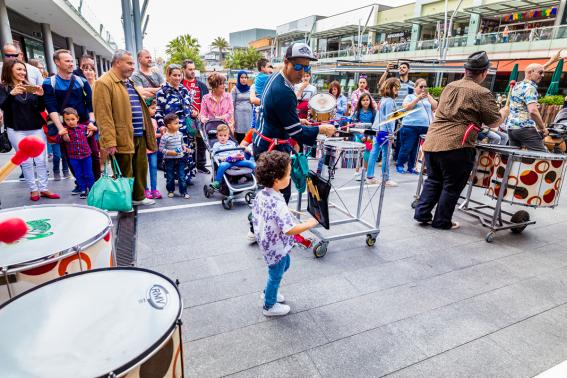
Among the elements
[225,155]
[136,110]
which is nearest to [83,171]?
[136,110]

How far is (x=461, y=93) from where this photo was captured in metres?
3.87

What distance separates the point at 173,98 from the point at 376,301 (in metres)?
4.20

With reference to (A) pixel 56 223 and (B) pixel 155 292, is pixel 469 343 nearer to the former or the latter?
(B) pixel 155 292

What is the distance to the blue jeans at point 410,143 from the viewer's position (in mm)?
6805

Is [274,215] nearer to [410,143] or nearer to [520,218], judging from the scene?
[520,218]

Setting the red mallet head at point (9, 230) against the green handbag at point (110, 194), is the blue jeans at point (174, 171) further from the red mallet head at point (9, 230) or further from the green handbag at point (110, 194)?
the red mallet head at point (9, 230)

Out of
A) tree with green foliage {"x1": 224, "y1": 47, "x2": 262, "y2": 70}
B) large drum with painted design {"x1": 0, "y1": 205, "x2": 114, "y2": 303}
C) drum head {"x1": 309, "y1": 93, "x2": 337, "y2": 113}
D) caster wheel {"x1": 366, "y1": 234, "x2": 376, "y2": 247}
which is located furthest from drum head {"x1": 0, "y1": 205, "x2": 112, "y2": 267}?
tree with green foliage {"x1": 224, "y1": 47, "x2": 262, "y2": 70}

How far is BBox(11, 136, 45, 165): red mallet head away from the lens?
3.99 feet

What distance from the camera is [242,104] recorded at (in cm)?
630

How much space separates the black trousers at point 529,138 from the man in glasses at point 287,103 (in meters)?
3.67

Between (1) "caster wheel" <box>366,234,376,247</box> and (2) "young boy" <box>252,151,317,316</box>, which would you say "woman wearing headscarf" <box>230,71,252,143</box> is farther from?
(2) "young boy" <box>252,151,317,316</box>

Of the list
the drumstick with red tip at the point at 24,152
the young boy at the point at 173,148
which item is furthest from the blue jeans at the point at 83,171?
the drumstick with red tip at the point at 24,152

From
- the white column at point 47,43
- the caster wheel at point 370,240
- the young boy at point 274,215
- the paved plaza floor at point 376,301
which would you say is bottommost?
the paved plaza floor at point 376,301

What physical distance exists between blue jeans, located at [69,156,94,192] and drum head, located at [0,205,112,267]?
318cm
